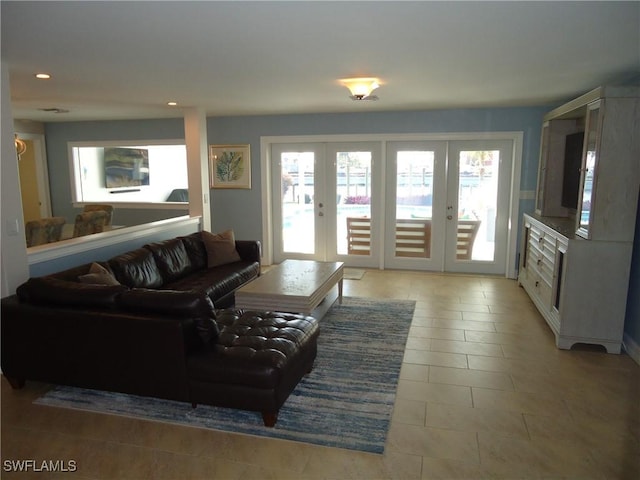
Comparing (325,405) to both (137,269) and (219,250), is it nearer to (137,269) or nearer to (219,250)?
(137,269)

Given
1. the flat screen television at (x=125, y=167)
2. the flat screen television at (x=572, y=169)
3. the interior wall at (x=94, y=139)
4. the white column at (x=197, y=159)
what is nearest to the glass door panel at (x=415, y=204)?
the flat screen television at (x=572, y=169)

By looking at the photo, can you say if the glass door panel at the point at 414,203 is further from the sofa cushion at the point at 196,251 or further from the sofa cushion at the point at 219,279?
the sofa cushion at the point at 196,251

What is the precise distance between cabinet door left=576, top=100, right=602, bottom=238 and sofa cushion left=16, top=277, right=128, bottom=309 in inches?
144

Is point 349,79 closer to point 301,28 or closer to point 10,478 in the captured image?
point 301,28

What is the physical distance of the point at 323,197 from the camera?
712 centimetres

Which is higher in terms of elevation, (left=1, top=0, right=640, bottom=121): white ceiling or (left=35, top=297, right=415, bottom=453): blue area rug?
(left=1, top=0, right=640, bottom=121): white ceiling

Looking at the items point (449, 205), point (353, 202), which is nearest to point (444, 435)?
point (449, 205)

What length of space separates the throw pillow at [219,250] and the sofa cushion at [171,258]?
1.08 feet

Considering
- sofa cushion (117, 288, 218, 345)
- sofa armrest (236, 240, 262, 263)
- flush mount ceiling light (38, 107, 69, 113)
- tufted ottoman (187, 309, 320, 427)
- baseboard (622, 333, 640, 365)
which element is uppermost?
flush mount ceiling light (38, 107, 69, 113)

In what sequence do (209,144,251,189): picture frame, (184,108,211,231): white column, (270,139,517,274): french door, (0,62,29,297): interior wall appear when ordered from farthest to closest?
(209,144,251,189): picture frame, (270,139,517,274): french door, (184,108,211,231): white column, (0,62,29,297): interior wall

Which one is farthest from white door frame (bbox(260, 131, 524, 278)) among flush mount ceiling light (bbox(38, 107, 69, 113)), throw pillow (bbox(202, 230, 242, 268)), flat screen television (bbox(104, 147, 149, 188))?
flat screen television (bbox(104, 147, 149, 188))

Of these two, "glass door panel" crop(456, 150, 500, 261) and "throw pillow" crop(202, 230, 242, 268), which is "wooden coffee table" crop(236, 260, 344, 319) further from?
"glass door panel" crop(456, 150, 500, 261)

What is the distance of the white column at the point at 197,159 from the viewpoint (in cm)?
601

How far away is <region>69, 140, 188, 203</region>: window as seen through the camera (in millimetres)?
8070
